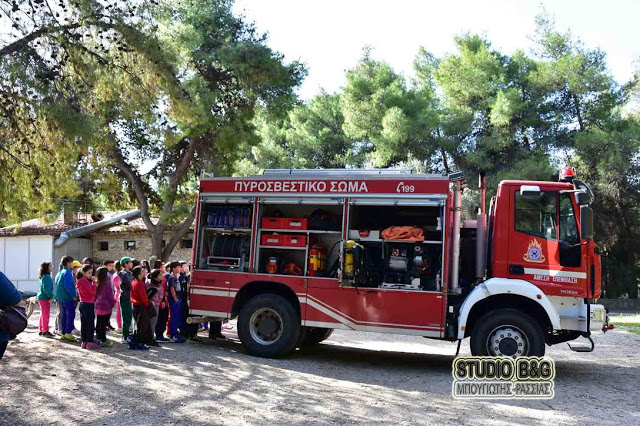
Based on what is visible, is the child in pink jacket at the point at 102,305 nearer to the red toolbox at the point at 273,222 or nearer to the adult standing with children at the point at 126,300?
the adult standing with children at the point at 126,300

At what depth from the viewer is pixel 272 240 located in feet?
35.7

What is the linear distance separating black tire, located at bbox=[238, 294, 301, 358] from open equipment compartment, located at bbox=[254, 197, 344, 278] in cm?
56

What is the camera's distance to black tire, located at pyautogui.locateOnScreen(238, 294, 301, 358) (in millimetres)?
10484

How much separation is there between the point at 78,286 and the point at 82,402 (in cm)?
412

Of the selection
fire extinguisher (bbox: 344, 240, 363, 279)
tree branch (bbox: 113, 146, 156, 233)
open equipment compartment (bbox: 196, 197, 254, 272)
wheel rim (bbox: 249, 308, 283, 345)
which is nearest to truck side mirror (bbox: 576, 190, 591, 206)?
fire extinguisher (bbox: 344, 240, 363, 279)

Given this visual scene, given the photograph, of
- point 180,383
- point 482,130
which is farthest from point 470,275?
point 482,130

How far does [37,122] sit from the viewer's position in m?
11.3

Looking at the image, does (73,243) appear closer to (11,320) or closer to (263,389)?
(263,389)

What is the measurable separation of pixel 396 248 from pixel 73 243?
85.4 ft

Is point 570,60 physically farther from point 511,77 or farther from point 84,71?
point 84,71

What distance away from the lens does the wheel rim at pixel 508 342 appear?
9.25 metres

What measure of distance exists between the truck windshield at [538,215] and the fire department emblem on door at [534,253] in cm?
15

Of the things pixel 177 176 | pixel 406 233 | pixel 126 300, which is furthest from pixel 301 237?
pixel 177 176

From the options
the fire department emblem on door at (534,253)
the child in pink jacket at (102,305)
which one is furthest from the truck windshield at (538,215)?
the child in pink jacket at (102,305)
